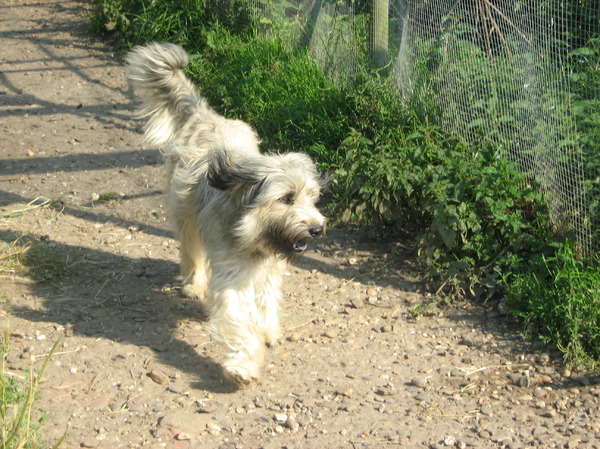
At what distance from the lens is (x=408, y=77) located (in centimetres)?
634

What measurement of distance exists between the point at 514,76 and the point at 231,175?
2233 mm

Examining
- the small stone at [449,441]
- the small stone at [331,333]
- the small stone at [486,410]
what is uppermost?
the small stone at [486,410]

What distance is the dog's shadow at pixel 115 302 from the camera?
4.68 meters

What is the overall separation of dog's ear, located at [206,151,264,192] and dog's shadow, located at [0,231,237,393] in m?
1.08

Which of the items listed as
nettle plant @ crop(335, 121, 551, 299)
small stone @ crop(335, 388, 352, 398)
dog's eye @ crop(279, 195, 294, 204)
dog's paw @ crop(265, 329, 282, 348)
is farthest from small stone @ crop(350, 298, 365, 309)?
dog's eye @ crop(279, 195, 294, 204)

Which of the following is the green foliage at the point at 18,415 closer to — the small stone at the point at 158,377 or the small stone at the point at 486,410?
the small stone at the point at 158,377

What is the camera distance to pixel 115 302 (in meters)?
5.23

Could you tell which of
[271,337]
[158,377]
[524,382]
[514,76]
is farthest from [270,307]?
[514,76]

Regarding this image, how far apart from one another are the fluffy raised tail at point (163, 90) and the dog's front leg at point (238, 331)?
1529 mm

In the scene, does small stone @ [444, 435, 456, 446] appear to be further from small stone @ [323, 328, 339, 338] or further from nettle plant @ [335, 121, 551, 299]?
nettle plant @ [335, 121, 551, 299]

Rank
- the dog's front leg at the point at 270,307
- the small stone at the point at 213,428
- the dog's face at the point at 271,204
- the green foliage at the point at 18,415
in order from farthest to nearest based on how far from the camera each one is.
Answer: the dog's front leg at the point at 270,307, the dog's face at the point at 271,204, the small stone at the point at 213,428, the green foliage at the point at 18,415

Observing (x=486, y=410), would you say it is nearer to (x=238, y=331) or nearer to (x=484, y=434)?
(x=484, y=434)

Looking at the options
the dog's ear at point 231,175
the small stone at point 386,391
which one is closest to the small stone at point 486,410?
the small stone at point 386,391

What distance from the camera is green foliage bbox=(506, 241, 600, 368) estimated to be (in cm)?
440
